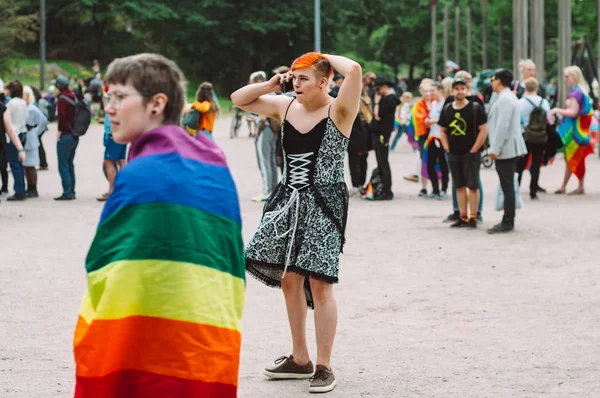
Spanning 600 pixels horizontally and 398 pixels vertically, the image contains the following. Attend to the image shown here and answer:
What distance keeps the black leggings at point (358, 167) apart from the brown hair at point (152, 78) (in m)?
14.0

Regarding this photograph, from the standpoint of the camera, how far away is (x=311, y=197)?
639 centimetres

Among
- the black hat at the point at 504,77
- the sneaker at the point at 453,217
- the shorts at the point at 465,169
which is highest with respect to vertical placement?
the black hat at the point at 504,77

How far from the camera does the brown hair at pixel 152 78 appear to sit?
358cm

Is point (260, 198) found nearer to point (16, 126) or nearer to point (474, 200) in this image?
point (16, 126)

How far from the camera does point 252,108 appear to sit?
663cm

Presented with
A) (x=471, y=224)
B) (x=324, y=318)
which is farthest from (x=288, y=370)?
(x=471, y=224)

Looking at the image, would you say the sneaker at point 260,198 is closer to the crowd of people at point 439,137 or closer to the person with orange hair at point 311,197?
the crowd of people at point 439,137

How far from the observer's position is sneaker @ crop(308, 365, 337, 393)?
6387 millimetres

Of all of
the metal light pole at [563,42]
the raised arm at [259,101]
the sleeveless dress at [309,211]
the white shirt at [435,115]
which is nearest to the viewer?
the sleeveless dress at [309,211]

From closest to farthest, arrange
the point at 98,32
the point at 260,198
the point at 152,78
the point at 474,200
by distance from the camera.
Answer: the point at 152,78 < the point at 474,200 < the point at 260,198 < the point at 98,32

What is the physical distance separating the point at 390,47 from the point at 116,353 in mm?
82039

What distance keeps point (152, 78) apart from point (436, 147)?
13.5m

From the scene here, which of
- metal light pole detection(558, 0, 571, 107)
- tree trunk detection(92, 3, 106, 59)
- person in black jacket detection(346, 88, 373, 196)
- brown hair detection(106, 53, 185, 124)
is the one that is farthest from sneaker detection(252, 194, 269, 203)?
tree trunk detection(92, 3, 106, 59)

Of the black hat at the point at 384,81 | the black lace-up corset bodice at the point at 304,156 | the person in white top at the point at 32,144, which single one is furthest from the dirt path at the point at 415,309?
the person in white top at the point at 32,144
